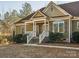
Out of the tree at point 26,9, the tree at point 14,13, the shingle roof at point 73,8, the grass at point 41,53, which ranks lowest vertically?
the grass at point 41,53

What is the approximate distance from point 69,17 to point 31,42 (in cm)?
606

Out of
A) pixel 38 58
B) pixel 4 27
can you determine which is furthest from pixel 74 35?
pixel 4 27

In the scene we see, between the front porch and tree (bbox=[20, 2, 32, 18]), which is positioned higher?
tree (bbox=[20, 2, 32, 18])

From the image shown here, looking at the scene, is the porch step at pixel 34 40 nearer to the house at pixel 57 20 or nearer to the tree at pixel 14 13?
the house at pixel 57 20

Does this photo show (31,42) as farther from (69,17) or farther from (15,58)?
(15,58)

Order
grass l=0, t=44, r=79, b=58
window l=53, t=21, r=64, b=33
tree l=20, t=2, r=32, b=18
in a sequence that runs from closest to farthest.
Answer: grass l=0, t=44, r=79, b=58 < window l=53, t=21, r=64, b=33 < tree l=20, t=2, r=32, b=18

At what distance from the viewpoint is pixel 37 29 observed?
3522 cm

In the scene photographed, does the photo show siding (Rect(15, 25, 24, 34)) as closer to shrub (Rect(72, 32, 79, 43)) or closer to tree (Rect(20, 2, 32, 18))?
shrub (Rect(72, 32, 79, 43))

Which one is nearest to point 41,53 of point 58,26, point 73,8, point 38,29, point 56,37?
point 56,37

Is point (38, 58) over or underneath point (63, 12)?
underneath

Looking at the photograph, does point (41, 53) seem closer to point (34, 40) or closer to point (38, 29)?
point (34, 40)

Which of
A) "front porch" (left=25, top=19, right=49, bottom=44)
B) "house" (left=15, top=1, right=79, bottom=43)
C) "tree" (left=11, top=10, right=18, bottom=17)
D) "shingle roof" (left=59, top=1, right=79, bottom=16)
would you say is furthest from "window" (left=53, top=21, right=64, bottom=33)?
"tree" (left=11, top=10, right=18, bottom=17)

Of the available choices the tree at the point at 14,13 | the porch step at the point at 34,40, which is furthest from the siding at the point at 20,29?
the tree at the point at 14,13

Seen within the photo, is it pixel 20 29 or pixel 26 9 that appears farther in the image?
pixel 26 9
